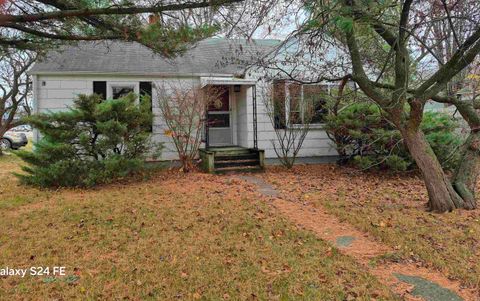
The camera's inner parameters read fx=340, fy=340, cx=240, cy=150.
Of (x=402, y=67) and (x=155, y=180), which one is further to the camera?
(x=155, y=180)

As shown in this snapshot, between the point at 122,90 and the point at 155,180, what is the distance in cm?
347

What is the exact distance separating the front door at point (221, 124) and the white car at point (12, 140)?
46.2 feet

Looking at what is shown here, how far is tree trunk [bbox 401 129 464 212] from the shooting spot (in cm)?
527

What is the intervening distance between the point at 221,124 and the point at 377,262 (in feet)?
27.6

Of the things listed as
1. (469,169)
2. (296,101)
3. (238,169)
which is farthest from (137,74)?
(469,169)

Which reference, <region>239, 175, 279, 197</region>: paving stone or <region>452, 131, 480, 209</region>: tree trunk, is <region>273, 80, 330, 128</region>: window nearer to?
<region>239, 175, 279, 197</region>: paving stone

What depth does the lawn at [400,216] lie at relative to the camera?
3.75 m

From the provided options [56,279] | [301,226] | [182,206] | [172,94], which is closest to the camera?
[56,279]

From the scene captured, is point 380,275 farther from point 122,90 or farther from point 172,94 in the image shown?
point 122,90

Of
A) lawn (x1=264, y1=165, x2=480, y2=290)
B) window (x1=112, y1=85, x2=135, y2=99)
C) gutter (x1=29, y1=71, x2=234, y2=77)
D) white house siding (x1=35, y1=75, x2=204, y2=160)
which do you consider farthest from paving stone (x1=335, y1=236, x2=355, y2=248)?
window (x1=112, y1=85, x2=135, y2=99)

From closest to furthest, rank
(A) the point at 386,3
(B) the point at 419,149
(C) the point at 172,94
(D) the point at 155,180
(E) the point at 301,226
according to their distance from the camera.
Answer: (A) the point at 386,3, (E) the point at 301,226, (B) the point at 419,149, (D) the point at 155,180, (C) the point at 172,94

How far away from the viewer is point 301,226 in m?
4.97

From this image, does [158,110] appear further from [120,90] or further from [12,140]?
[12,140]

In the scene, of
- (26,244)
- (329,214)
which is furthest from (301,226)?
(26,244)
